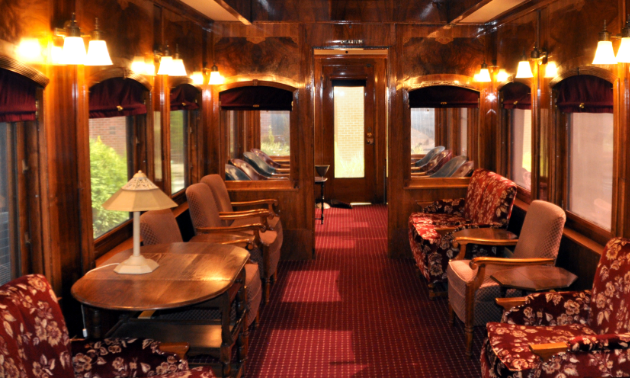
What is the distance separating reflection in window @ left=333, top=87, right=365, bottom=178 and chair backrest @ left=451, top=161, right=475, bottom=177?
384 cm

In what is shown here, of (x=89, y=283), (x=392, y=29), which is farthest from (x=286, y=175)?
(x=89, y=283)

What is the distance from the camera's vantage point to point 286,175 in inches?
273

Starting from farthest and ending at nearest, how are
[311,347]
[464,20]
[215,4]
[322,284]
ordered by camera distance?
[464,20] → [322,284] → [215,4] → [311,347]

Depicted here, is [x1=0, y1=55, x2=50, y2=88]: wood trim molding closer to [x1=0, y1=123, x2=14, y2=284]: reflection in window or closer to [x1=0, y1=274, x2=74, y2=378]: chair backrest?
[x1=0, y1=123, x2=14, y2=284]: reflection in window

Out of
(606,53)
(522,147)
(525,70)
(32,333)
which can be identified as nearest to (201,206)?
(32,333)

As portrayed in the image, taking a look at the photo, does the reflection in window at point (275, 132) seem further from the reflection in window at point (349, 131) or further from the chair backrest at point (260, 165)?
the reflection in window at point (349, 131)

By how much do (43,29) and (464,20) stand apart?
14.5 feet

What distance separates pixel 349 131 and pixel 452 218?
4.68 meters

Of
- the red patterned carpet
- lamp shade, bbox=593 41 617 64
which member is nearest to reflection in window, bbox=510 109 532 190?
the red patterned carpet

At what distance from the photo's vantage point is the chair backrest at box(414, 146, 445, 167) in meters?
6.95

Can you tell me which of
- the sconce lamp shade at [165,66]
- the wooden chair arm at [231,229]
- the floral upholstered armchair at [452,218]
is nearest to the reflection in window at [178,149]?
the wooden chair arm at [231,229]

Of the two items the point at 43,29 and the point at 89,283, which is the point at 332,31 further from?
the point at 89,283

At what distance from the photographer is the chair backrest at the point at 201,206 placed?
205 inches

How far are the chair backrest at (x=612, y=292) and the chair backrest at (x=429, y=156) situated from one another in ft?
11.8
